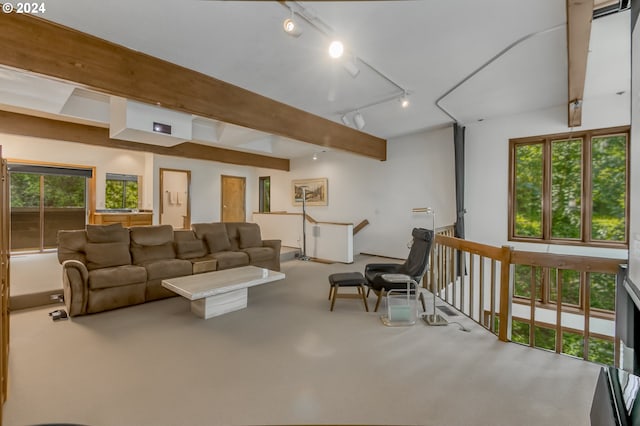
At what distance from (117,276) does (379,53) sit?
3817 millimetres

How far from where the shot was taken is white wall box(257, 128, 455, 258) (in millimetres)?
5613

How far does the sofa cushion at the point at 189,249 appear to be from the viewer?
4348 mm

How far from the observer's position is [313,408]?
1730mm

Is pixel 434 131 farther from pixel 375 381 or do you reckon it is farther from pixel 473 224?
pixel 375 381

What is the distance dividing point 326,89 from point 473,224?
11.7ft

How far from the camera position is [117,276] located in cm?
339

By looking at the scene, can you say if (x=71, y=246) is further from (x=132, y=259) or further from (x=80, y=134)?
(x=80, y=134)

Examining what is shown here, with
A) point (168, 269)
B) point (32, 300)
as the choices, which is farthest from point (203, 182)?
point (32, 300)

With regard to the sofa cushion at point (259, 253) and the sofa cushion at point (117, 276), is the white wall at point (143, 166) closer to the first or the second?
the sofa cushion at point (259, 253)

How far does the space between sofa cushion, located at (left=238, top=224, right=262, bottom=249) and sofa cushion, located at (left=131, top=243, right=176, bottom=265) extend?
119cm

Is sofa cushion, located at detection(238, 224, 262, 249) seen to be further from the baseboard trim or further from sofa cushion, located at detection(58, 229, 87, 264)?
the baseboard trim

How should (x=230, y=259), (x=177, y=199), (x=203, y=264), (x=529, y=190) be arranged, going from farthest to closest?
(x=177, y=199)
(x=529, y=190)
(x=230, y=259)
(x=203, y=264)

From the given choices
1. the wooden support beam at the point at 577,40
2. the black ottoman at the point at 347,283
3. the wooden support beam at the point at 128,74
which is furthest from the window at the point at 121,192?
the wooden support beam at the point at 577,40

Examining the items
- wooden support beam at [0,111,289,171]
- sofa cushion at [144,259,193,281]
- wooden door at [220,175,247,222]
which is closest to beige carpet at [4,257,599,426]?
sofa cushion at [144,259,193,281]
